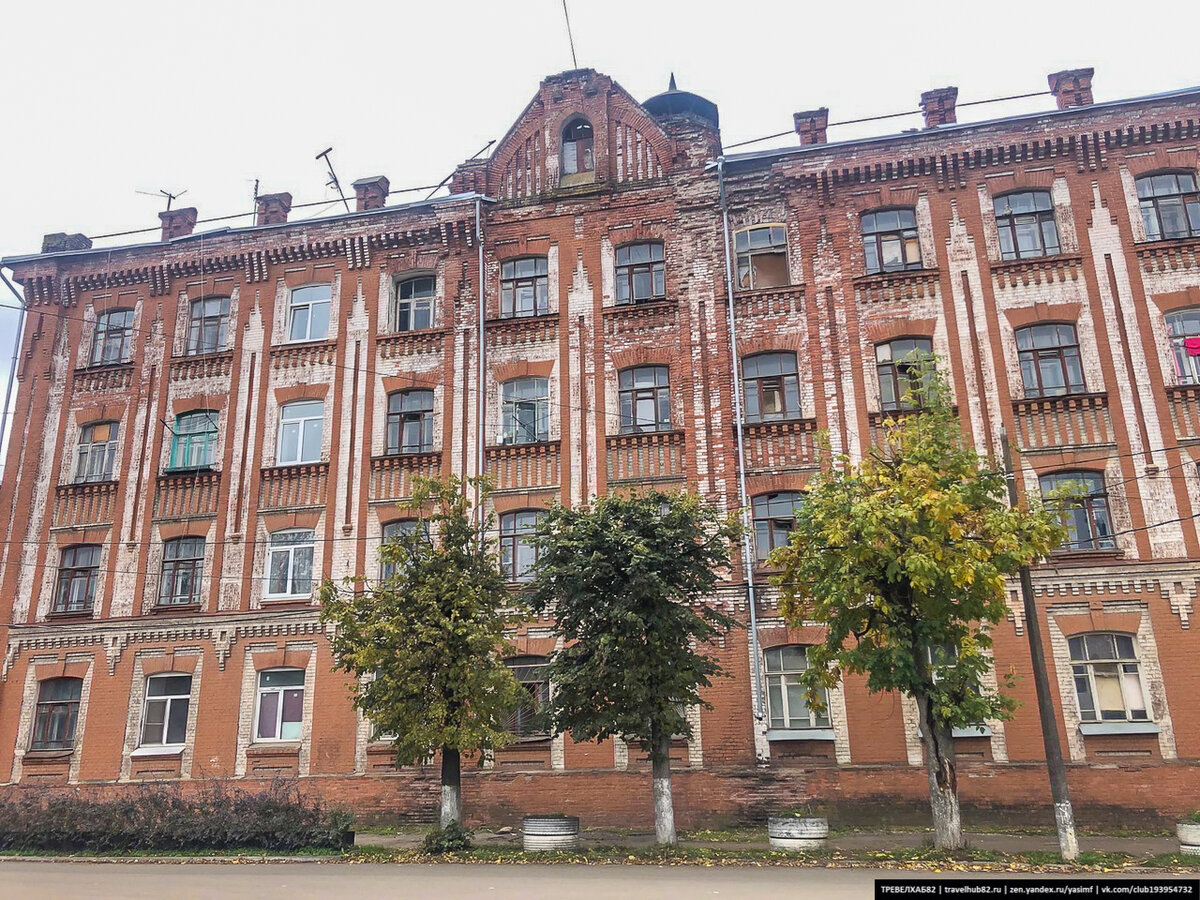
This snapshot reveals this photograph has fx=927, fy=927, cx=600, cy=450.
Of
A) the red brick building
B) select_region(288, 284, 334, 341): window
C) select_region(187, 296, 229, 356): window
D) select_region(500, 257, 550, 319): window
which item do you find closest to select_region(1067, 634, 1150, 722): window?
the red brick building

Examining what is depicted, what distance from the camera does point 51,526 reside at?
24609 millimetres

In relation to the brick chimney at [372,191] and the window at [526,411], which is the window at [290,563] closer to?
the window at [526,411]

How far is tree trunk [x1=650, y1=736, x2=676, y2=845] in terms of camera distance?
54.2 ft

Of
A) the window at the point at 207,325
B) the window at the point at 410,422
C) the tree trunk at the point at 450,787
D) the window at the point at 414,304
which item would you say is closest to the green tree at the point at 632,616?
the tree trunk at the point at 450,787

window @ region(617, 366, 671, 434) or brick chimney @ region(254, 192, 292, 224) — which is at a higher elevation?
brick chimney @ region(254, 192, 292, 224)

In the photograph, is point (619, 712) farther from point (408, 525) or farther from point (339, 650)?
point (408, 525)

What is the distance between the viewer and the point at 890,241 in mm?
22484

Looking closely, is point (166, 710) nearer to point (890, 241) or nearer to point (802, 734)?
point (802, 734)

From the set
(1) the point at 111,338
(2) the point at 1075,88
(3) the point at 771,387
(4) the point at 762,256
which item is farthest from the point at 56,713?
(2) the point at 1075,88

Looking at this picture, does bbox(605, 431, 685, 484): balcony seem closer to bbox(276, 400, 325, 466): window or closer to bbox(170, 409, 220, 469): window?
bbox(276, 400, 325, 466): window

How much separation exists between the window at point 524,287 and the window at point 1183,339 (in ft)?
47.4

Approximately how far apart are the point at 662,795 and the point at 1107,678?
9471 mm

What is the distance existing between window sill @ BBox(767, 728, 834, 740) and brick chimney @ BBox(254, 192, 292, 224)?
19288 millimetres

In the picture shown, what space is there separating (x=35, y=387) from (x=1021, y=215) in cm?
2641
